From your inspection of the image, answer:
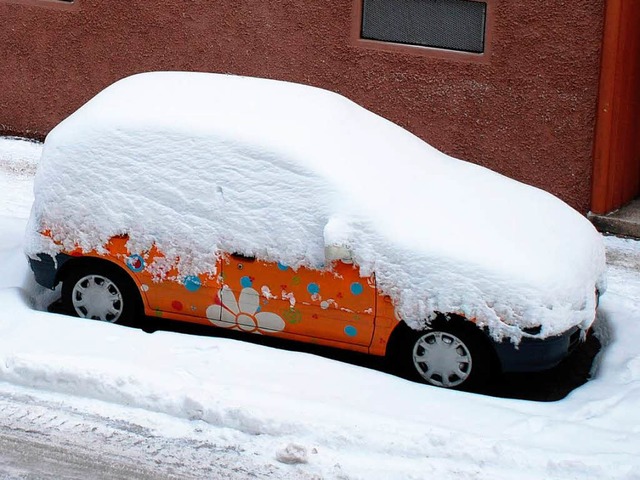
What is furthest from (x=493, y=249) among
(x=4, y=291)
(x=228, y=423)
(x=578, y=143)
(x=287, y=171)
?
(x=578, y=143)

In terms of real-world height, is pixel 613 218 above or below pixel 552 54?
below

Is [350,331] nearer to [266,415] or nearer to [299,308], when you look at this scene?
[299,308]

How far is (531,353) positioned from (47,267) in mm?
3049

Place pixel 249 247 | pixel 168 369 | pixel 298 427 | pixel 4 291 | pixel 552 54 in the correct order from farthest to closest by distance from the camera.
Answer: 1. pixel 552 54
2. pixel 4 291
3. pixel 249 247
4. pixel 168 369
5. pixel 298 427

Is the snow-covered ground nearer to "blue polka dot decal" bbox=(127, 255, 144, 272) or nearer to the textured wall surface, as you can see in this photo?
"blue polka dot decal" bbox=(127, 255, 144, 272)

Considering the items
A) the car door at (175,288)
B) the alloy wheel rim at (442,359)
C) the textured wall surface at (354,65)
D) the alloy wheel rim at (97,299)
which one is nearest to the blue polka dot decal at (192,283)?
the car door at (175,288)

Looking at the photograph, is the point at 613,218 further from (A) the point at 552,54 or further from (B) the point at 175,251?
(B) the point at 175,251

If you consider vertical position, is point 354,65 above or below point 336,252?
above

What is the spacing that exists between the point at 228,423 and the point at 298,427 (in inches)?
15.3

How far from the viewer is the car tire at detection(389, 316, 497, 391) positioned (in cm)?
616

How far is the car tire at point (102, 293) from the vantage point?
662cm

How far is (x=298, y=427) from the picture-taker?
5.50 m

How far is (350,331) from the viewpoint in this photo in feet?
20.7

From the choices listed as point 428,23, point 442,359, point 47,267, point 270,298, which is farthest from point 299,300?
point 428,23
